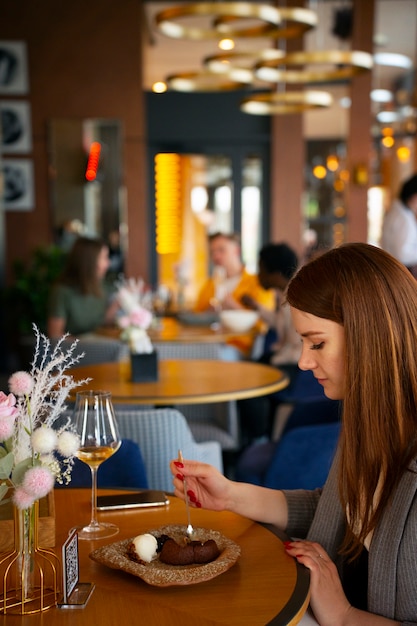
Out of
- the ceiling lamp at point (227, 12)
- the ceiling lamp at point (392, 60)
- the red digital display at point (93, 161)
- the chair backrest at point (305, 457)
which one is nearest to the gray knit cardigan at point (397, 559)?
the chair backrest at point (305, 457)

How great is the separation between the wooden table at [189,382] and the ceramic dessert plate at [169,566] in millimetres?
1828

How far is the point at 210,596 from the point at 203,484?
0.42 meters

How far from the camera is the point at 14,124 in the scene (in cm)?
888

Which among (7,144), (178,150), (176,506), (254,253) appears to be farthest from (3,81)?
(176,506)

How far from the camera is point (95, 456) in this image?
5.89 feet

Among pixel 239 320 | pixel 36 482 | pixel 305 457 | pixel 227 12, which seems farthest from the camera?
pixel 239 320

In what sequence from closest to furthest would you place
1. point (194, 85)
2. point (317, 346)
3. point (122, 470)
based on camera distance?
point (317, 346), point (122, 470), point (194, 85)

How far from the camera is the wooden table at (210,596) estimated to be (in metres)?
1.37

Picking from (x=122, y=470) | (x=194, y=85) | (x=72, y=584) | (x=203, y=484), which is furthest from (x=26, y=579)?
(x=194, y=85)

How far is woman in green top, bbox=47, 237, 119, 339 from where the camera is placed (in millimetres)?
5949

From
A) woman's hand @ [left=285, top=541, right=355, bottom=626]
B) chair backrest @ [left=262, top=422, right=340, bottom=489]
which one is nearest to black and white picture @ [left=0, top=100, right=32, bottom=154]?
chair backrest @ [left=262, top=422, right=340, bottom=489]

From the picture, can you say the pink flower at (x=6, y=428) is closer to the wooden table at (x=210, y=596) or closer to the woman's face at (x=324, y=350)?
the wooden table at (x=210, y=596)

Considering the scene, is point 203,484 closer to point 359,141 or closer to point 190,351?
point 190,351

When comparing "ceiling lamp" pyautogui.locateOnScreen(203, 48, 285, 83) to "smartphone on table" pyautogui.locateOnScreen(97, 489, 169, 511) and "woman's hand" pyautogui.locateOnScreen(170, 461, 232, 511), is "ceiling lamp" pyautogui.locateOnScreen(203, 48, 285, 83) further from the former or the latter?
"woman's hand" pyautogui.locateOnScreen(170, 461, 232, 511)
